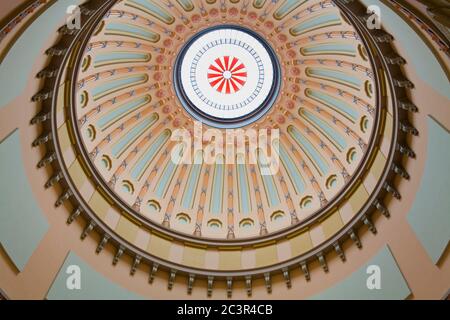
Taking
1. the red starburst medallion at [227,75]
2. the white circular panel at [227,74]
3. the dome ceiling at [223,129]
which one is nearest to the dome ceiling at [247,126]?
the dome ceiling at [223,129]

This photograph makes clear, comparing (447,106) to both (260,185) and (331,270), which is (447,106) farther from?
(260,185)

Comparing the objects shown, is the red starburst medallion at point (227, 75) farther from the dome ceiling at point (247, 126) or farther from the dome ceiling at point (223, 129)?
the dome ceiling at point (247, 126)

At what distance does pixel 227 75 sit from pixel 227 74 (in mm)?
66

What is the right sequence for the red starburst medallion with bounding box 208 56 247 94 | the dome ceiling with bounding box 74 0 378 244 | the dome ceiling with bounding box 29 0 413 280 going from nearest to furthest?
Result: the dome ceiling with bounding box 29 0 413 280, the dome ceiling with bounding box 74 0 378 244, the red starburst medallion with bounding box 208 56 247 94

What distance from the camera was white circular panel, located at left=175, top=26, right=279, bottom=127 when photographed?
26.0 m

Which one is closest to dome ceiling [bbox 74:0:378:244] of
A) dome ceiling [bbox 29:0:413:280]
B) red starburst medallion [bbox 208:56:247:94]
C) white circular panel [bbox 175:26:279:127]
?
dome ceiling [bbox 29:0:413:280]

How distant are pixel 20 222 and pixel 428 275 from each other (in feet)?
41.6

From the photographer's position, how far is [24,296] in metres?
13.0

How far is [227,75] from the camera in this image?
94.5ft

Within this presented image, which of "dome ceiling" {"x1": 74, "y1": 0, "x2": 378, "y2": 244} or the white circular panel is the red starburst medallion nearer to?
the white circular panel

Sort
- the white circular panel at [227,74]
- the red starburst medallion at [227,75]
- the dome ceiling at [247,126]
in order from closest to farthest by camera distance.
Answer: the dome ceiling at [247,126]
the white circular panel at [227,74]
the red starburst medallion at [227,75]

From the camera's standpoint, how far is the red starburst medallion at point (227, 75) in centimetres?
2864

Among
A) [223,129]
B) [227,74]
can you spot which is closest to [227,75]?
[227,74]
